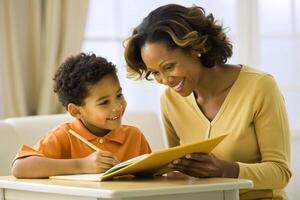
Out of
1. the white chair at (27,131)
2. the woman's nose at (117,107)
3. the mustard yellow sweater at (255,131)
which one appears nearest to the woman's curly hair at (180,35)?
the mustard yellow sweater at (255,131)

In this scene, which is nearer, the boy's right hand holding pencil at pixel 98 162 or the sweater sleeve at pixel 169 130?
the boy's right hand holding pencil at pixel 98 162

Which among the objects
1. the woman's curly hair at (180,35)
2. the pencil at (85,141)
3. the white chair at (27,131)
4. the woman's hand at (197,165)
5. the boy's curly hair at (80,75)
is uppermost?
the woman's curly hair at (180,35)

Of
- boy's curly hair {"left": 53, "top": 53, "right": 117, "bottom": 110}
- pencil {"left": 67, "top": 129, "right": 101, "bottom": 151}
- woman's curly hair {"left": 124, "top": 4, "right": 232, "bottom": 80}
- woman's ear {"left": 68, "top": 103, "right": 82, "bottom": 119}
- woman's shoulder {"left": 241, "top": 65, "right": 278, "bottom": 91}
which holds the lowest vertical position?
pencil {"left": 67, "top": 129, "right": 101, "bottom": 151}

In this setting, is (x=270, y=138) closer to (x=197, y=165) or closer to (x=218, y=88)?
(x=218, y=88)

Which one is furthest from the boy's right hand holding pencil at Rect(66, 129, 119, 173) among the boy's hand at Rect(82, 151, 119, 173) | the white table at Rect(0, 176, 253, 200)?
the white table at Rect(0, 176, 253, 200)

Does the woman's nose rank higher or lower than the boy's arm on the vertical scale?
higher

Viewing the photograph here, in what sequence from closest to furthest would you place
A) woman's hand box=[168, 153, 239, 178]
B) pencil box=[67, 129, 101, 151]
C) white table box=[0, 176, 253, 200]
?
white table box=[0, 176, 253, 200] < woman's hand box=[168, 153, 239, 178] < pencil box=[67, 129, 101, 151]

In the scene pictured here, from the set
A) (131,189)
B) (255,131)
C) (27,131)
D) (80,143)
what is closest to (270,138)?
(255,131)

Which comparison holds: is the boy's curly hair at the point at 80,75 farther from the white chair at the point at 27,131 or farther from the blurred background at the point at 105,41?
the blurred background at the point at 105,41

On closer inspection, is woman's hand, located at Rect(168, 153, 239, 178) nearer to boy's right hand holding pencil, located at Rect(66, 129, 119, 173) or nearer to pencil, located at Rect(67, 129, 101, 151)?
boy's right hand holding pencil, located at Rect(66, 129, 119, 173)

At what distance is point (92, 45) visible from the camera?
3555 mm

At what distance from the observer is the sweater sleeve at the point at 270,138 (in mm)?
2068

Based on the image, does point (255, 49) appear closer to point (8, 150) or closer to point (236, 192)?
point (8, 150)

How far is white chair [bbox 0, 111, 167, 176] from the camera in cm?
260
